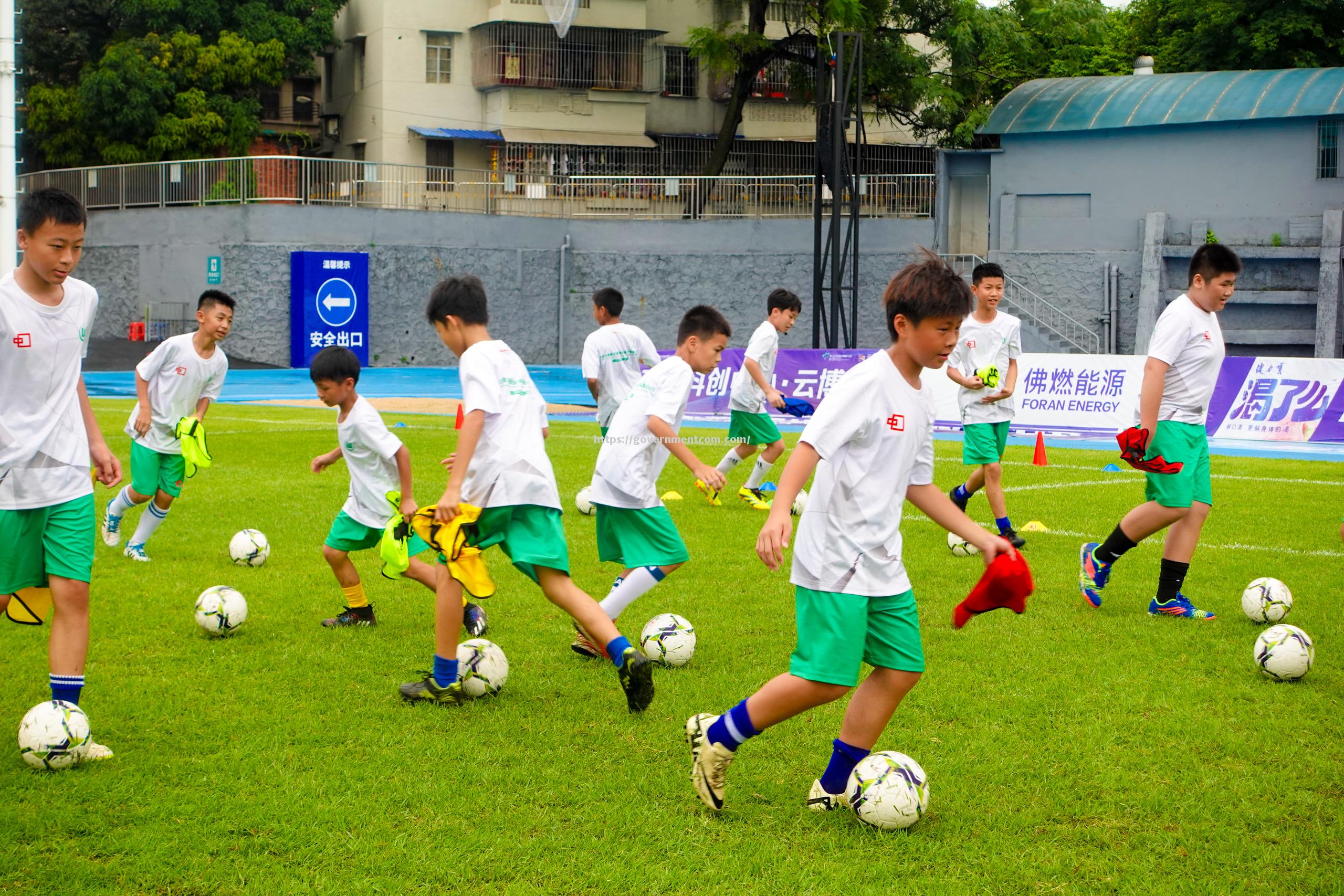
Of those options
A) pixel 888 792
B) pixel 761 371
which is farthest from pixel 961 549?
pixel 888 792

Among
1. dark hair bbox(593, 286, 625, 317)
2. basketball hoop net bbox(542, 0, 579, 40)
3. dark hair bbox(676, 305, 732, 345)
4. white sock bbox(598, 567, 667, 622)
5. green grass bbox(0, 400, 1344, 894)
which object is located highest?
basketball hoop net bbox(542, 0, 579, 40)

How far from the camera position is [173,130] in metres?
37.5

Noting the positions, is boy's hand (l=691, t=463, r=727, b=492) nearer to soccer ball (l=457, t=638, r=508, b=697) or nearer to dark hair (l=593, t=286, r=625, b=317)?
soccer ball (l=457, t=638, r=508, b=697)

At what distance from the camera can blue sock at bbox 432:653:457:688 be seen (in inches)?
227

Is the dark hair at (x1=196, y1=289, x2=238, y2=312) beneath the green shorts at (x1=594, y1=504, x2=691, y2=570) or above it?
above

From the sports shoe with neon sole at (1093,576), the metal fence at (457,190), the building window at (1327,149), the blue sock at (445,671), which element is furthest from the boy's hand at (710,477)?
the building window at (1327,149)

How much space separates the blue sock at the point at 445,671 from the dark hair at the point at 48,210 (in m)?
2.38

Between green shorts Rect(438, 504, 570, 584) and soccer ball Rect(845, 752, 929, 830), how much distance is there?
1.74m

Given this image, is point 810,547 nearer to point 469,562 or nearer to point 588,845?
point 588,845

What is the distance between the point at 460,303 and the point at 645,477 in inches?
57.0

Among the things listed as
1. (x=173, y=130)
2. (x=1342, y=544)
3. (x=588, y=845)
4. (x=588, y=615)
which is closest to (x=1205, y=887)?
(x=588, y=845)

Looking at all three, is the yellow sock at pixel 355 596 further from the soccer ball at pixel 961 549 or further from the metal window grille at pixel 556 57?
the metal window grille at pixel 556 57

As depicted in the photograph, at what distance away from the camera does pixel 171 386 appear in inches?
357

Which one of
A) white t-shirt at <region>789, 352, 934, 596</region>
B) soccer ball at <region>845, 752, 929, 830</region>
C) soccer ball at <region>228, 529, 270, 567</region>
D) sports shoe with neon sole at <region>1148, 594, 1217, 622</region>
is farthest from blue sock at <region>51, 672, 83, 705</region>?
sports shoe with neon sole at <region>1148, 594, 1217, 622</region>
